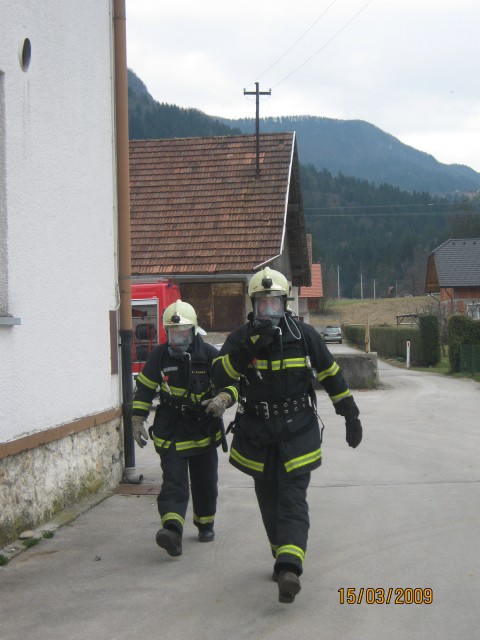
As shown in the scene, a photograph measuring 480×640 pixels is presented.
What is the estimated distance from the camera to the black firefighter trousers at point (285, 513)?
15.8ft

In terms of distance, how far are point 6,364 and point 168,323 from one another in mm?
1176

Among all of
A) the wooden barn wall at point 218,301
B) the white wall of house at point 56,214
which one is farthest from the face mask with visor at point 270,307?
the wooden barn wall at point 218,301

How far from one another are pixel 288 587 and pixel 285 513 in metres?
0.49

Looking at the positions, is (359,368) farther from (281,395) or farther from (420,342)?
(281,395)

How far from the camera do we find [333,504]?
25.5 feet

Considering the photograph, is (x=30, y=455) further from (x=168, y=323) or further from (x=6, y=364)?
(x=168, y=323)

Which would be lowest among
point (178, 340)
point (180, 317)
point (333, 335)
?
point (333, 335)

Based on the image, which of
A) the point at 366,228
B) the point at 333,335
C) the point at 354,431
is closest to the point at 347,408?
the point at 354,431

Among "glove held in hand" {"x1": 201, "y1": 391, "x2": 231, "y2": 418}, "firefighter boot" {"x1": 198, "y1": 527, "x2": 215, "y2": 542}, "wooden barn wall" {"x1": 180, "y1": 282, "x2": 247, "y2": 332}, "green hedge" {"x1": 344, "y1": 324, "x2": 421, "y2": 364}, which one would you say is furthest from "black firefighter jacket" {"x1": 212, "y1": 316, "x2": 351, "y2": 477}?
"green hedge" {"x1": 344, "y1": 324, "x2": 421, "y2": 364}

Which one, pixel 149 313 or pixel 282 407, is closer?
pixel 282 407

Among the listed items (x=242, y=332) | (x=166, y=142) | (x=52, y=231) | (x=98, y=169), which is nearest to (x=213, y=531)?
(x=242, y=332)

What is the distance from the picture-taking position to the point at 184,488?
6.12 m

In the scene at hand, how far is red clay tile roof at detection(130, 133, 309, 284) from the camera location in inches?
839

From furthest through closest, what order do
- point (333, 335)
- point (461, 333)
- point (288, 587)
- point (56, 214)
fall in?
point (333, 335) → point (461, 333) → point (56, 214) → point (288, 587)
